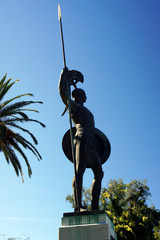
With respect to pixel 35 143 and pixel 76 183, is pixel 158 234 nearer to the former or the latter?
pixel 35 143

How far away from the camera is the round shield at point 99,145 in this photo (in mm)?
7559

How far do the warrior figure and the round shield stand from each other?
453mm

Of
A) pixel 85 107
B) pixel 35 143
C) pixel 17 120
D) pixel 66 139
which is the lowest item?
pixel 66 139

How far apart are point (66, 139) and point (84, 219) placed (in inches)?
99.0

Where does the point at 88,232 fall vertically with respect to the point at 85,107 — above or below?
below

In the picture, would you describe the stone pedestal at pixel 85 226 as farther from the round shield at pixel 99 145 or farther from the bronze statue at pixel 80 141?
the round shield at pixel 99 145

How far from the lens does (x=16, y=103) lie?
14617mm

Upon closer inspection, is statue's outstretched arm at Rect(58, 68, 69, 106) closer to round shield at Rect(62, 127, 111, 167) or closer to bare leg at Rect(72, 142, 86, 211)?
round shield at Rect(62, 127, 111, 167)

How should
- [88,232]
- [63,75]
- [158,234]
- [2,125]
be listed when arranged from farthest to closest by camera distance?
1. [158,234]
2. [2,125]
3. [63,75]
4. [88,232]

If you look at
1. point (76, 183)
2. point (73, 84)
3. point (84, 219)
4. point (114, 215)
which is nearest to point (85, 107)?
point (73, 84)

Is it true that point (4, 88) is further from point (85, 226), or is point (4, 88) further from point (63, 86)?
point (85, 226)

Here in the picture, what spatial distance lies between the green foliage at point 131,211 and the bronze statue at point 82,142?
1553 centimetres

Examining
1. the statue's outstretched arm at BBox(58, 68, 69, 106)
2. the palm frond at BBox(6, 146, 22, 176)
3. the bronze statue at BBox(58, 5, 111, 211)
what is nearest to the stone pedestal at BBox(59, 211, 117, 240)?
the bronze statue at BBox(58, 5, 111, 211)

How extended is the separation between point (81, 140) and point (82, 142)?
6 cm
